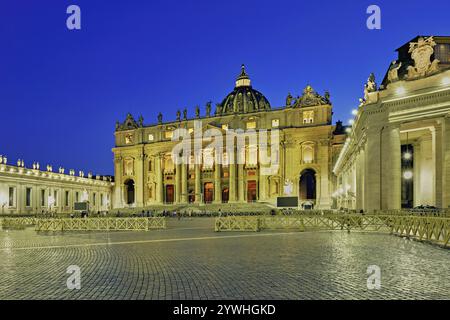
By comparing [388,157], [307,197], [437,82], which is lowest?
[307,197]

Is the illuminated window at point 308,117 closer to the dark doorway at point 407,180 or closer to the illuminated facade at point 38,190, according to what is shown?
the dark doorway at point 407,180

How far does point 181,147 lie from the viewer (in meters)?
89.1

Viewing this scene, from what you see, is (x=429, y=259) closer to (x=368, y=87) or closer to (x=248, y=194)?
(x=368, y=87)

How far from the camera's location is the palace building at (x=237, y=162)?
76.9 metres

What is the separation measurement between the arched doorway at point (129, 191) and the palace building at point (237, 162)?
0.27 metres

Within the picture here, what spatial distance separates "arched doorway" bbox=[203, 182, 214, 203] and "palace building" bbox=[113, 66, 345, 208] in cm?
24

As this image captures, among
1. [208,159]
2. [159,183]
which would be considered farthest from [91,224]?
[159,183]

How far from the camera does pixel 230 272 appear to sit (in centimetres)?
1041

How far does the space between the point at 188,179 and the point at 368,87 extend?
6277cm

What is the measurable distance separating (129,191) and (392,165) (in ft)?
283

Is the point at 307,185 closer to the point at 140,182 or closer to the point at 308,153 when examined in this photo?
the point at 308,153

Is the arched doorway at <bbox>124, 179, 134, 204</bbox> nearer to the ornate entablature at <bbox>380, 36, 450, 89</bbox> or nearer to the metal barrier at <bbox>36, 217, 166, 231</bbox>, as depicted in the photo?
the metal barrier at <bbox>36, 217, 166, 231</bbox>

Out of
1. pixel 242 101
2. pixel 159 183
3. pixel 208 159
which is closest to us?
pixel 208 159
